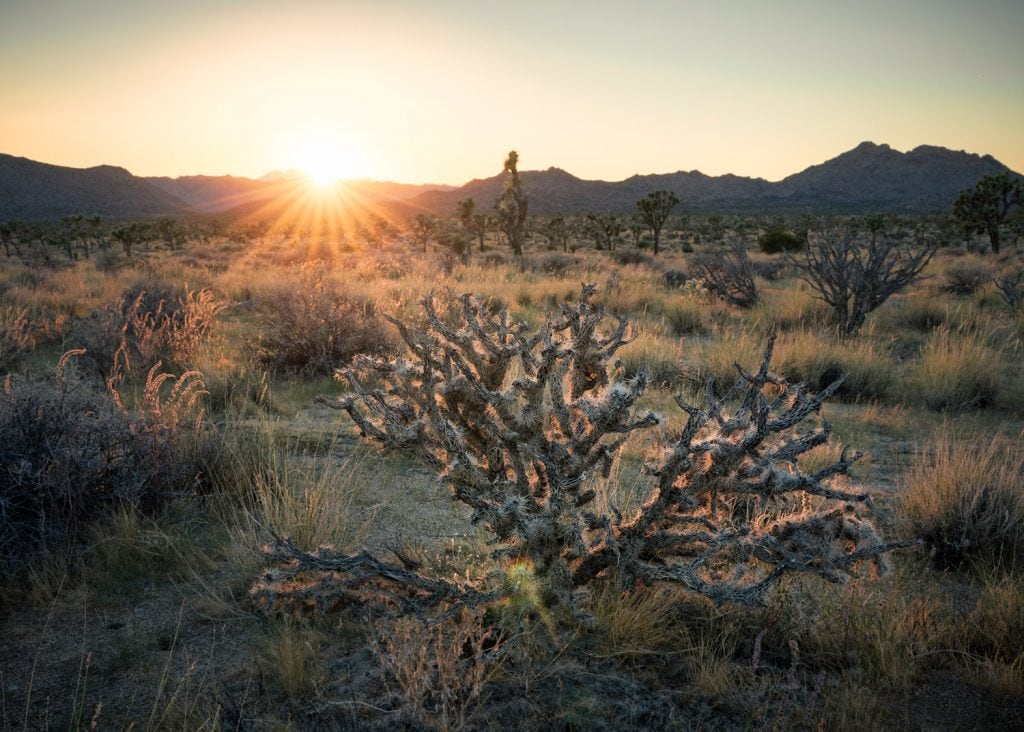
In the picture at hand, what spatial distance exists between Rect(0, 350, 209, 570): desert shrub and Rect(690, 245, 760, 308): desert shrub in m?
11.0

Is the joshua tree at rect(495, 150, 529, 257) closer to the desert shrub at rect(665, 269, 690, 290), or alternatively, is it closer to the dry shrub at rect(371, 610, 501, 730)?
the desert shrub at rect(665, 269, 690, 290)

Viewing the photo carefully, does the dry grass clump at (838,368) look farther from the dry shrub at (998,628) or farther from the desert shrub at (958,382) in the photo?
the dry shrub at (998,628)

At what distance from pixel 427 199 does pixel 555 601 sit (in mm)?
129936

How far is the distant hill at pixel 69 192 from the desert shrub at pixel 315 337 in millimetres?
109522

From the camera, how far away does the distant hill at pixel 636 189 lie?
101m

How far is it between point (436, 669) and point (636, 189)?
123 metres

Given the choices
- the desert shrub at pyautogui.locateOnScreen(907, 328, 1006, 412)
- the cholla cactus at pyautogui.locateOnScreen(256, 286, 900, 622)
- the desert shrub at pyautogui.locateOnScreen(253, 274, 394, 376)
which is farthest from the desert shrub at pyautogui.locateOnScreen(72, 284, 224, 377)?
the desert shrub at pyautogui.locateOnScreen(907, 328, 1006, 412)

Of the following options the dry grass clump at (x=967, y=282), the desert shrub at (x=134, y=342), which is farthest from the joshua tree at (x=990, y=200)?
the desert shrub at (x=134, y=342)

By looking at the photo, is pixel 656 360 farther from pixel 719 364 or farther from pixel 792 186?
pixel 792 186

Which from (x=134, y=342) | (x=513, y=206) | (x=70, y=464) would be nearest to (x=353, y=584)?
(x=70, y=464)

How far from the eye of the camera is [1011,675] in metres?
2.28

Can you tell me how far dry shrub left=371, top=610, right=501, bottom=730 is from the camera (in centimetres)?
210

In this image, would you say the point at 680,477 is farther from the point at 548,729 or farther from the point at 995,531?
the point at 995,531

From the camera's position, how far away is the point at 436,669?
2387mm
